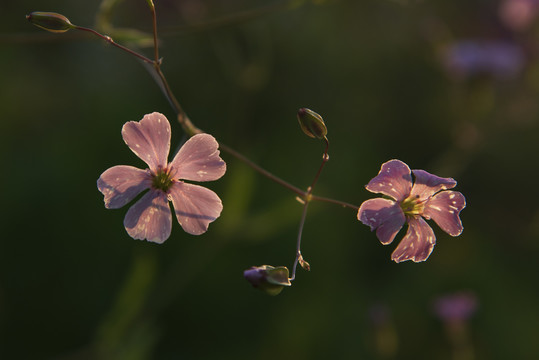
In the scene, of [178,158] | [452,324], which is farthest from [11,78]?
[452,324]

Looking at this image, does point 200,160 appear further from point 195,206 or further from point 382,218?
point 382,218

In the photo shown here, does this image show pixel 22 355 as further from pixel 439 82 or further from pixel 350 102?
pixel 439 82

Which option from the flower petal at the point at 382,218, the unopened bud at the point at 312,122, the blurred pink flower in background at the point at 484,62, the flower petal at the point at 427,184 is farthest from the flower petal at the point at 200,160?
the blurred pink flower in background at the point at 484,62

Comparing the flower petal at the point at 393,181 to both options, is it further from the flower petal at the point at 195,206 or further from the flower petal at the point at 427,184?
the flower petal at the point at 195,206

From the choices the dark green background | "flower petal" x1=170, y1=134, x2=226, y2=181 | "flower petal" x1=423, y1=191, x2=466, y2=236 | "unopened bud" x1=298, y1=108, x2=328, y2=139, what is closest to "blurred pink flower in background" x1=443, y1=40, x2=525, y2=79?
the dark green background

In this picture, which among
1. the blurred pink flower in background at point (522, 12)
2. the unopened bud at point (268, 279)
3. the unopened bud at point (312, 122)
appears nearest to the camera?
the unopened bud at point (268, 279)

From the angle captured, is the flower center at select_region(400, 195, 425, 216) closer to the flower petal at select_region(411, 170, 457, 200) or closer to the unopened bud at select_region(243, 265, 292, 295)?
the flower petal at select_region(411, 170, 457, 200)
